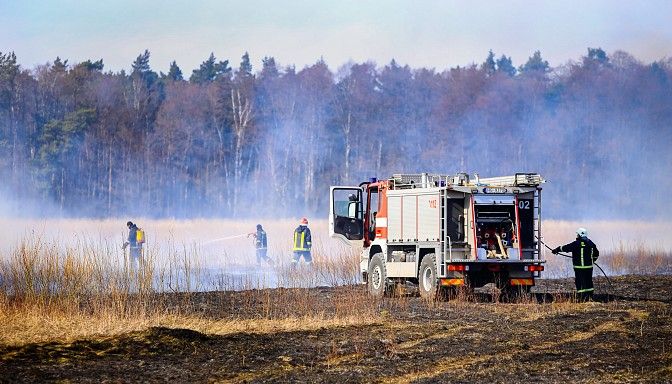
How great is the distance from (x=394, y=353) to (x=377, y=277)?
10.1 metres

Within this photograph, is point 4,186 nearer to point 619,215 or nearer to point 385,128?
point 385,128

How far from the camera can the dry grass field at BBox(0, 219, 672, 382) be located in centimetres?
1230

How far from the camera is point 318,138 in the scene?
215 feet

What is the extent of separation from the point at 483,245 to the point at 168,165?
48.0m

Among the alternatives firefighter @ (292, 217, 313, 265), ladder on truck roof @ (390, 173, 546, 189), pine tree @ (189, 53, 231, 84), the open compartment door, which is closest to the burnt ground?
ladder on truck roof @ (390, 173, 546, 189)

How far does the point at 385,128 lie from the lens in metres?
64.6

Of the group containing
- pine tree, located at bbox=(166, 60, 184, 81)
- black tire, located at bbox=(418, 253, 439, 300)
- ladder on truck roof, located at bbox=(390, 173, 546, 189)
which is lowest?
black tire, located at bbox=(418, 253, 439, 300)

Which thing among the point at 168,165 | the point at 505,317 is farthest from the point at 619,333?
the point at 168,165

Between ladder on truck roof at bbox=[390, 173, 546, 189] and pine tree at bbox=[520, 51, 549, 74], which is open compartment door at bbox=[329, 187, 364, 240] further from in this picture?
pine tree at bbox=[520, 51, 549, 74]

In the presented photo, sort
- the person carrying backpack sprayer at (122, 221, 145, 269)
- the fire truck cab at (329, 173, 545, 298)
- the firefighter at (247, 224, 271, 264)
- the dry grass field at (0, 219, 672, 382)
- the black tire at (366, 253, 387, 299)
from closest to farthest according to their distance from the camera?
the dry grass field at (0, 219, 672, 382), the fire truck cab at (329, 173, 545, 298), the black tire at (366, 253, 387, 299), the person carrying backpack sprayer at (122, 221, 145, 269), the firefighter at (247, 224, 271, 264)

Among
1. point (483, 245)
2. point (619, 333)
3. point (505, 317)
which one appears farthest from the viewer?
point (483, 245)

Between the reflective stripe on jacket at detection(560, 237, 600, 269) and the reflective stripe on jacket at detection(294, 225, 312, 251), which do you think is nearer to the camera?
the reflective stripe on jacket at detection(560, 237, 600, 269)

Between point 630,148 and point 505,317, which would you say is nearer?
point 505,317

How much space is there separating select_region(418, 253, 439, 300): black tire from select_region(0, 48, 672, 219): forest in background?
38194mm
